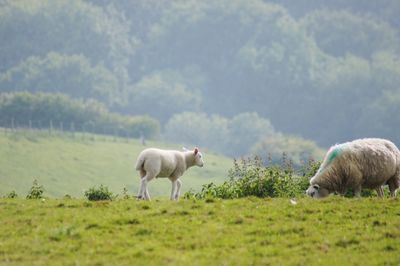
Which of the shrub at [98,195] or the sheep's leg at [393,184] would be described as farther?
the shrub at [98,195]

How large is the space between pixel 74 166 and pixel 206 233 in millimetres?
100604

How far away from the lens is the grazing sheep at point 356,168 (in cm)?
2386

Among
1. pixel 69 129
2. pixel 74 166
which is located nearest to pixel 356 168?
pixel 74 166

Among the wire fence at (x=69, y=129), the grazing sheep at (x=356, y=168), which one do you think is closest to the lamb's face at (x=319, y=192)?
the grazing sheep at (x=356, y=168)

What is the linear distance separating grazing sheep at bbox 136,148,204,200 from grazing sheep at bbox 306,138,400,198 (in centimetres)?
393

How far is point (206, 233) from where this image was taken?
1823 cm

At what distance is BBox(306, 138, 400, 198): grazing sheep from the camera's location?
23.9 metres

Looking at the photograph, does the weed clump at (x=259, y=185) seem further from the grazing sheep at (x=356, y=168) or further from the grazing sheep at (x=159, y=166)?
the grazing sheep at (x=356, y=168)

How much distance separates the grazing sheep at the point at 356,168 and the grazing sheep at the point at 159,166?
3932 mm

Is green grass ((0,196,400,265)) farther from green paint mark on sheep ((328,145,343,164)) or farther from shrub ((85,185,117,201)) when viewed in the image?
shrub ((85,185,117,201))

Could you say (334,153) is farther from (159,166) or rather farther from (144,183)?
(144,183)

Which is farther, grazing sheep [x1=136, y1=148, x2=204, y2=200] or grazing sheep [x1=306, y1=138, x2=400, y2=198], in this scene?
grazing sheep [x1=136, y1=148, x2=204, y2=200]

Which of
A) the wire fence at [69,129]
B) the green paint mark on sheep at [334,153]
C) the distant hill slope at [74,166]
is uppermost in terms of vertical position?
the wire fence at [69,129]

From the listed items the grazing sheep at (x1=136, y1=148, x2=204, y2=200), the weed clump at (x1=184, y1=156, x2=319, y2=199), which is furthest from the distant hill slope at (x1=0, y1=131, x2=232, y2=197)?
the grazing sheep at (x1=136, y1=148, x2=204, y2=200)
